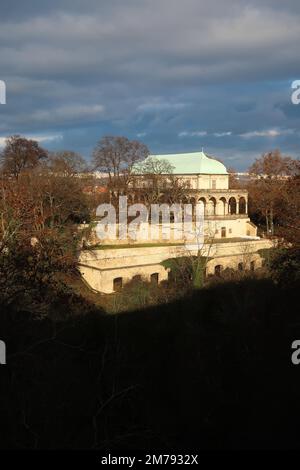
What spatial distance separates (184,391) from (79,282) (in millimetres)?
12547

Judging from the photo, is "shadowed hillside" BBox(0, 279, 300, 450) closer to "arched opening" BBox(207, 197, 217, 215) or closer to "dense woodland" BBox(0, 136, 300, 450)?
"dense woodland" BBox(0, 136, 300, 450)

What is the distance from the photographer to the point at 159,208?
37.3 metres

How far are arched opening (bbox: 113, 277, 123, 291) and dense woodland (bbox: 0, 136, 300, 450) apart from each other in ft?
12.6

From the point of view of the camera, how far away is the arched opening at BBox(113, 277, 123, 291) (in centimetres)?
2531

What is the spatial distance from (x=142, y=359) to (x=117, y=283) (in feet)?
38.4

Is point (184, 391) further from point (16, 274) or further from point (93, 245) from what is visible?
point (93, 245)
